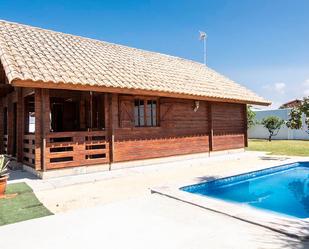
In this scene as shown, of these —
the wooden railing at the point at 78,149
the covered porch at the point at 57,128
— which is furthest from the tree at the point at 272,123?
the wooden railing at the point at 78,149

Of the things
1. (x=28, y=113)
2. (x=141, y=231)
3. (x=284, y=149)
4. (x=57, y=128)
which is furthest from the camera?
(x=284, y=149)

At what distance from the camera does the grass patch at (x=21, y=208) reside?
528 centimetres

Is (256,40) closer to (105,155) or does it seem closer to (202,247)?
(105,155)

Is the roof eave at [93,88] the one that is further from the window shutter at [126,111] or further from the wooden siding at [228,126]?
the wooden siding at [228,126]

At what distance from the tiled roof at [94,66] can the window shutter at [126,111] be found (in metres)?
0.76

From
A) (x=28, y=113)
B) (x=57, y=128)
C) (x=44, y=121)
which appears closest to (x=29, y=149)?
(x=44, y=121)

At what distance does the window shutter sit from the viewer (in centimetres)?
A: 1074

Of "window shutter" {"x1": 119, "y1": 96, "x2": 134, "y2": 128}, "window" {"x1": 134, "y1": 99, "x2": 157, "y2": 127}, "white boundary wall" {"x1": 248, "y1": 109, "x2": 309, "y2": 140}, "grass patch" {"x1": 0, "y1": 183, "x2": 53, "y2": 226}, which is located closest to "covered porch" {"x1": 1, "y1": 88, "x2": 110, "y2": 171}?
"window shutter" {"x1": 119, "y1": 96, "x2": 134, "y2": 128}

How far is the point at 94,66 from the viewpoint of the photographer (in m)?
10.8

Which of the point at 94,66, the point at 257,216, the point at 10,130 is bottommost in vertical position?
the point at 257,216

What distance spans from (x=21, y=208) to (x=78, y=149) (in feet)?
12.5

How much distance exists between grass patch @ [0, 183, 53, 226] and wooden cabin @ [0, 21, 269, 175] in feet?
5.90

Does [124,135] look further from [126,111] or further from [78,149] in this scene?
[78,149]

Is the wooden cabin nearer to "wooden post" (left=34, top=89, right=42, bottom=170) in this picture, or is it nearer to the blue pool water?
"wooden post" (left=34, top=89, right=42, bottom=170)
